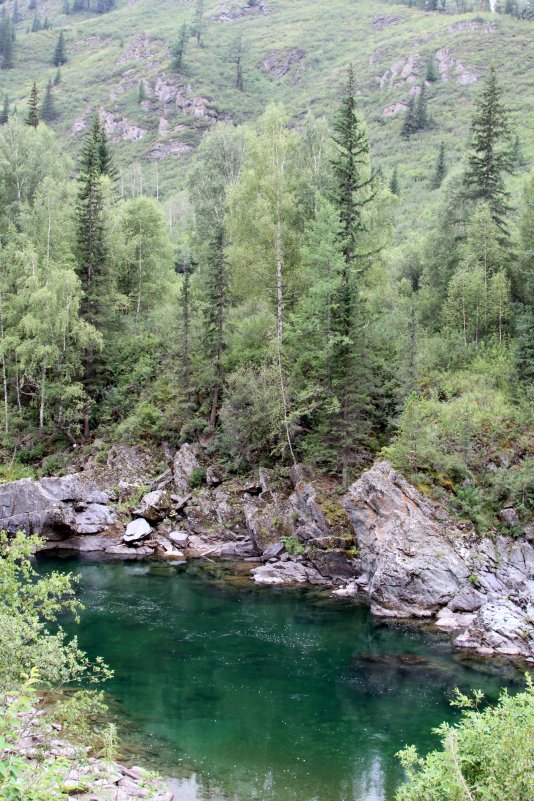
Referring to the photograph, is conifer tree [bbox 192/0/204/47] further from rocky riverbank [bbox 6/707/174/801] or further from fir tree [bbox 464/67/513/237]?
rocky riverbank [bbox 6/707/174/801]

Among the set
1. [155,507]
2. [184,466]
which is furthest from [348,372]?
[155,507]

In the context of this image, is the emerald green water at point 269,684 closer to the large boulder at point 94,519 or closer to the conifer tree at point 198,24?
the large boulder at point 94,519

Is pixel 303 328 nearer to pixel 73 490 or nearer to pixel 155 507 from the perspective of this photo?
pixel 155 507

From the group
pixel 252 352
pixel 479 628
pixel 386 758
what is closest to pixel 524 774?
pixel 386 758

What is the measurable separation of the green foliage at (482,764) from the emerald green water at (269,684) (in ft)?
19.6

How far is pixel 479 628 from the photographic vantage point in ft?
75.8

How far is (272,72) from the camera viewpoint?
150m

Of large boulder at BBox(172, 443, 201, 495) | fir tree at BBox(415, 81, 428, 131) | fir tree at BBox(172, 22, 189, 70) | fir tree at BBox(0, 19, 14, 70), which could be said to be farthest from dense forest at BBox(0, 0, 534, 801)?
fir tree at BBox(0, 19, 14, 70)

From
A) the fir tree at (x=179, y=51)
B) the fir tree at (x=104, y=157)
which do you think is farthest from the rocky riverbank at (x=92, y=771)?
the fir tree at (x=179, y=51)

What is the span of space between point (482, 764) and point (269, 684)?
468 inches

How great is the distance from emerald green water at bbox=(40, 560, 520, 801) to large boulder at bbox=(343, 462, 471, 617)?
1643mm

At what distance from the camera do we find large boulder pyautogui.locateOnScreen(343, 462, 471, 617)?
2617 centimetres

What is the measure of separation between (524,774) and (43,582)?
8.71 m

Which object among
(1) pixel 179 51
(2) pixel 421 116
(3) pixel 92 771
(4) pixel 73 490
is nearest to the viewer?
(3) pixel 92 771
